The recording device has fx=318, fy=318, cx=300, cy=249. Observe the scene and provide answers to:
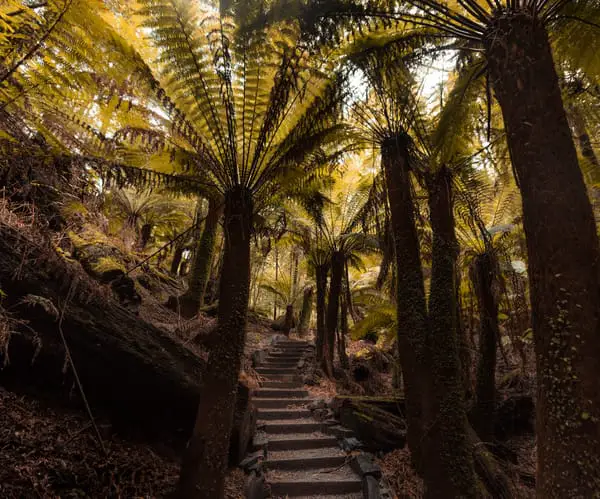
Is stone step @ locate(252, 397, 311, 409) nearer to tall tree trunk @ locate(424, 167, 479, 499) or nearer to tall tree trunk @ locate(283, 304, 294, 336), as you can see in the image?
tall tree trunk @ locate(424, 167, 479, 499)

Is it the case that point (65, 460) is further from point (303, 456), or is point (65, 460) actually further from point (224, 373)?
point (303, 456)

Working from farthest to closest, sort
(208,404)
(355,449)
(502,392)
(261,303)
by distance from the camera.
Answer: (261,303) → (502,392) → (355,449) → (208,404)

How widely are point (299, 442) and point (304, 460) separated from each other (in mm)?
A: 452

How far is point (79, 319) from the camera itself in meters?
2.70

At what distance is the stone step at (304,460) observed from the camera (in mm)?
3940

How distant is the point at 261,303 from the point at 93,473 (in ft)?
51.0

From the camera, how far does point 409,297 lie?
332 cm

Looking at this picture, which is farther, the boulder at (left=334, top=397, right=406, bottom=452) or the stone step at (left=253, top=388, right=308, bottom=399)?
the stone step at (left=253, top=388, right=308, bottom=399)

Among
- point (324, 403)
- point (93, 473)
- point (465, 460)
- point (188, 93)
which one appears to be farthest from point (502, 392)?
point (188, 93)

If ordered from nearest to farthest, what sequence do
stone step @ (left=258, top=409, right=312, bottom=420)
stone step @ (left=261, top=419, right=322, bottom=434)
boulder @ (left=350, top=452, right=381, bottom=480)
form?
boulder @ (left=350, top=452, right=381, bottom=480), stone step @ (left=261, top=419, right=322, bottom=434), stone step @ (left=258, top=409, right=312, bottom=420)

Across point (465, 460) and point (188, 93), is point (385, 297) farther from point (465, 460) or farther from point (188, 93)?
point (188, 93)

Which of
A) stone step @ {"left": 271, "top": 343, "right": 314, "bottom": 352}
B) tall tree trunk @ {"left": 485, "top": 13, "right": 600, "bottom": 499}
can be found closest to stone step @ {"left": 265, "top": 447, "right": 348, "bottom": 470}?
tall tree trunk @ {"left": 485, "top": 13, "right": 600, "bottom": 499}

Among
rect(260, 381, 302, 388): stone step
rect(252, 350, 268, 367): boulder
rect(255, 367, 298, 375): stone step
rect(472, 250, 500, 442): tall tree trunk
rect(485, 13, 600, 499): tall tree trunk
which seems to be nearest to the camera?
rect(485, 13, 600, 499): tall tree trunk

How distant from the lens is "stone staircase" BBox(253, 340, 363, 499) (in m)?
3.58
